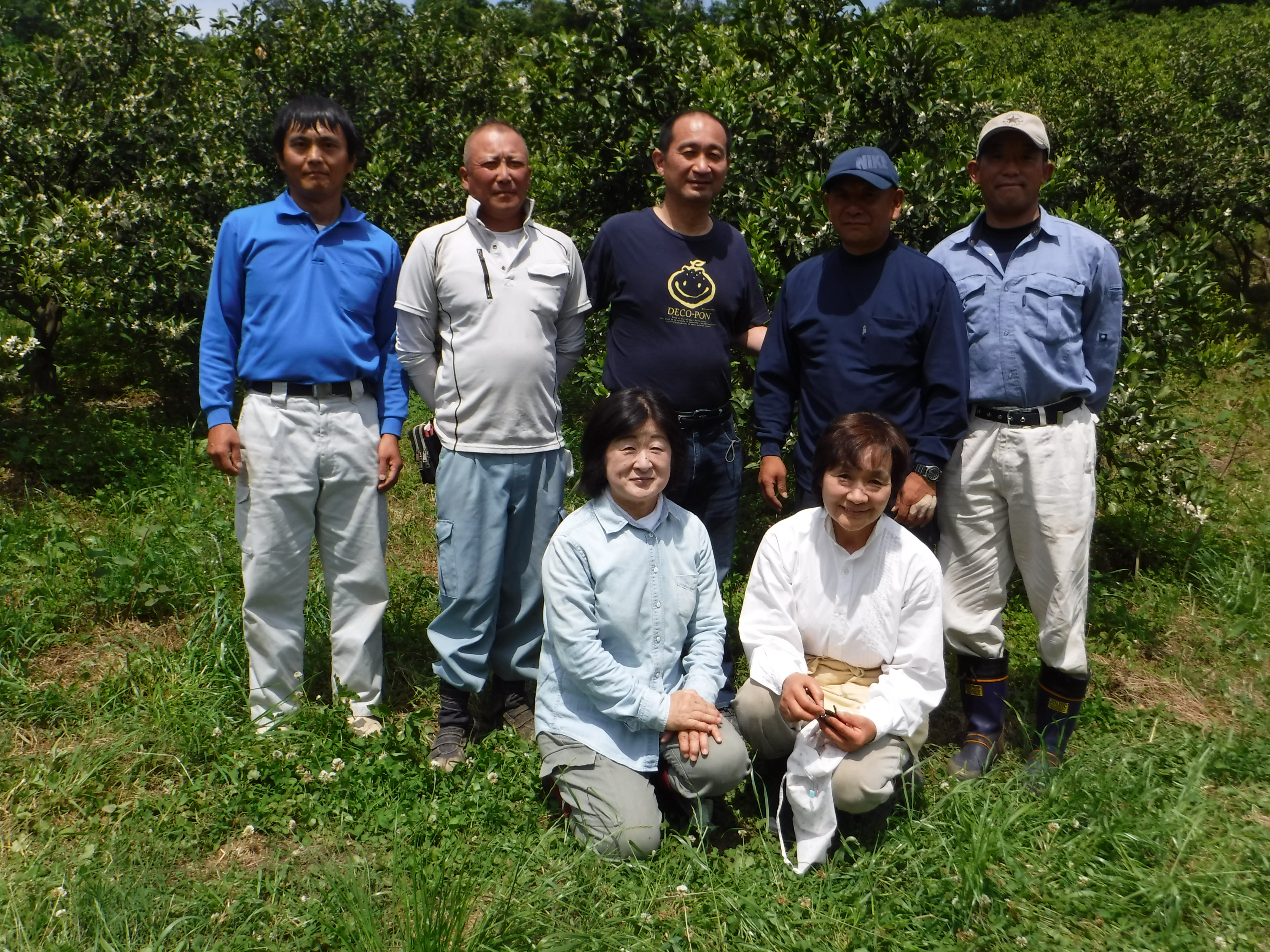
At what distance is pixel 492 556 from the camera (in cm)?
348

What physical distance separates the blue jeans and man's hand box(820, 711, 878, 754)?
0.82 meters

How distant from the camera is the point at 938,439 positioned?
3.21m

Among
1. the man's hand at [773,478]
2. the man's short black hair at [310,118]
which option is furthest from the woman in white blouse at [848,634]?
the man's short black hair at [310,118]

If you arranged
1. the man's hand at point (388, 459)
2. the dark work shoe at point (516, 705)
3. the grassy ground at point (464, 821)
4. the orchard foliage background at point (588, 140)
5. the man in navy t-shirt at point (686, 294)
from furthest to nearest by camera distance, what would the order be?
the orchard foliage background at point (588, 140), the dark work shoe at point (516, 705), the man's hand at point (388, 459), the man in navy t-shirt at point (686, 294), the grassy ground at point (464, 821)

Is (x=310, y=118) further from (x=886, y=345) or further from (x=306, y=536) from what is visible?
(x=886, y=345)

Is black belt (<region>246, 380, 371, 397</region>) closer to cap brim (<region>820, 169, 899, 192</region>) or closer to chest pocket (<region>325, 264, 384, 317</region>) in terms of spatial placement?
chest pocket (<region>325, 264, 384, 317</region>)

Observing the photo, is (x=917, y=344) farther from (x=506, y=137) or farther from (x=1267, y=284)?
(x=1267, y=284)

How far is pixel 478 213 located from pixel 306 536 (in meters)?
1.32

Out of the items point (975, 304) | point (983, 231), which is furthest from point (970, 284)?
point (983, 231)

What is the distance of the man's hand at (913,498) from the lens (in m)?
3.19

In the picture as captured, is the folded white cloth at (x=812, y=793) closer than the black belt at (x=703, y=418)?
Yes

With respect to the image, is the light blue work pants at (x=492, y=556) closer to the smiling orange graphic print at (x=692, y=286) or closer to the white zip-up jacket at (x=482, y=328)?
the white zip-up jacket at (x=482, y=328)

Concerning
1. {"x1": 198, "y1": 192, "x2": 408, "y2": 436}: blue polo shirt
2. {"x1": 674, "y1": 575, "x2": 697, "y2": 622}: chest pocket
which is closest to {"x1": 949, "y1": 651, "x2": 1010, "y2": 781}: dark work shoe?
{"x1": 674, "y1": 575, "x2": 697, "y2": 622}: chest pocket

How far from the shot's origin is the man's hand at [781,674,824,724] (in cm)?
288
